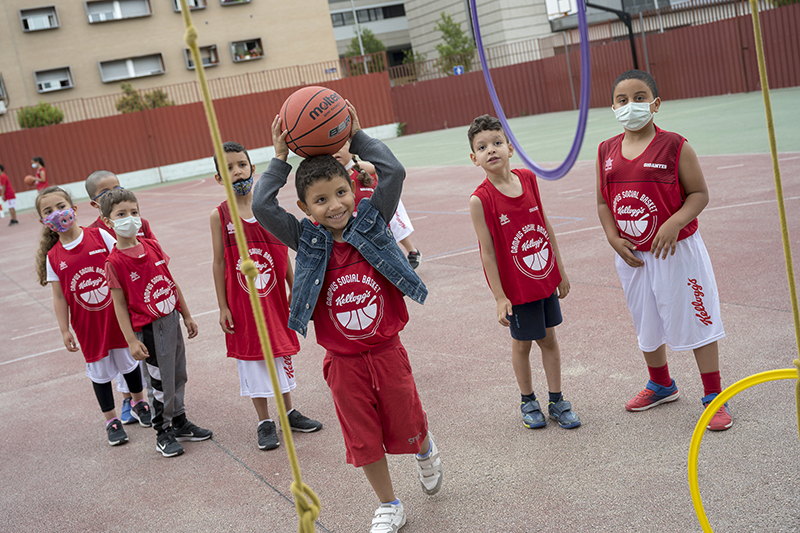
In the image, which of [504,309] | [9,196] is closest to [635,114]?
[504,309]

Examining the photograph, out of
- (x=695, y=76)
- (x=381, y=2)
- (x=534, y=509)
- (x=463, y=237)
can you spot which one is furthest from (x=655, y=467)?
(x=381, y=2)

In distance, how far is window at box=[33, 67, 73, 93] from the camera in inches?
1393

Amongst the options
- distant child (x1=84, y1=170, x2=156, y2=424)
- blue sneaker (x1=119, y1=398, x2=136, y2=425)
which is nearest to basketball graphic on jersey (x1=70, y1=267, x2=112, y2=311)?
distant child (x1=84, y1=170, x2=156, y2=424)

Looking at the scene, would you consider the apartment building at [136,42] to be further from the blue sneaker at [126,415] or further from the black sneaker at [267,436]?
the black sneaker at [267,436]

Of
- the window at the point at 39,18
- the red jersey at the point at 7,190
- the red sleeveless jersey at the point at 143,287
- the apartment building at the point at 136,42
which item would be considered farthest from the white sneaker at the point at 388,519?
the window at the point at 39,18

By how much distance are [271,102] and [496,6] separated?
60.6 feet

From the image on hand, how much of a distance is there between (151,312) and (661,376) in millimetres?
3032

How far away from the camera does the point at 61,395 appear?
584 cm

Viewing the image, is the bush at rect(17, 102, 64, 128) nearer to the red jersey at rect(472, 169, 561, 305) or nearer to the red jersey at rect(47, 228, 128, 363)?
the red jersey at rect(47, 228, 128, 363)

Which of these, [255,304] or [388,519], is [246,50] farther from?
[255,304]

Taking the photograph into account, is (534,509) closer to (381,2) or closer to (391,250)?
(391,250)

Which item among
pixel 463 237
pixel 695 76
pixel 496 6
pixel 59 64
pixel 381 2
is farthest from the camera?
pixel 381 2

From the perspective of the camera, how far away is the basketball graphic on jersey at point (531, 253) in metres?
3.73

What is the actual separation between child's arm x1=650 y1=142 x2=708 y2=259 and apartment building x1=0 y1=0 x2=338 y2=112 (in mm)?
36335
